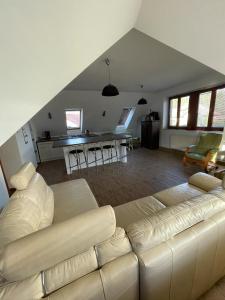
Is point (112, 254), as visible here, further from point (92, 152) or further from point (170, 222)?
point (92, 152)

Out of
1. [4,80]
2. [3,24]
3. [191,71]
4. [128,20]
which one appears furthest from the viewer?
[191,71]

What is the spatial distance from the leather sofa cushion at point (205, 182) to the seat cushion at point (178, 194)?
0.06 meters

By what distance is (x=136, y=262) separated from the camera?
2.73 ft

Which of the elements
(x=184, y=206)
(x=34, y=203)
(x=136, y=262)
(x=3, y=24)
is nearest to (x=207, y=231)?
(x=184, y=206)

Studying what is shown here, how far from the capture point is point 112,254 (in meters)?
0.84

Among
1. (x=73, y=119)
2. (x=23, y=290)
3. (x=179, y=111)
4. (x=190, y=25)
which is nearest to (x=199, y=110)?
(x=179, y=111)

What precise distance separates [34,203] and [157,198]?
4.79 ft

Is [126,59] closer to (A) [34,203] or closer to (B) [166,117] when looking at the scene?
(A) [34,203]

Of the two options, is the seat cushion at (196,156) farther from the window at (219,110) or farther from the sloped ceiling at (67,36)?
the sloped ceiling at (67,36)

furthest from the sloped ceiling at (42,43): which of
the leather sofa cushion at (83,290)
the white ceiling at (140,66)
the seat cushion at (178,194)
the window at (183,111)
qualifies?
the window at (183,111)

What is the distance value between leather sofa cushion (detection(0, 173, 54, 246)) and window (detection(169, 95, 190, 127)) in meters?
5.47

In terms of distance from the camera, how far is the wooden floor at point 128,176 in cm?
295

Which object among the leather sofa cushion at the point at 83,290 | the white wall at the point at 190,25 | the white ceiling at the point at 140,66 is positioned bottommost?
the leather sofa cushion at the point at 83,290

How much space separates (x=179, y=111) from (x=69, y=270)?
20.0 ft
